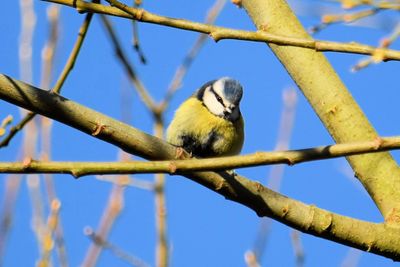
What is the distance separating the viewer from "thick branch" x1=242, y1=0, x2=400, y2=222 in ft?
7.36

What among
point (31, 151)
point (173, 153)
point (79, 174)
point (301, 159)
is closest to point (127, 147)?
point (173, 153)

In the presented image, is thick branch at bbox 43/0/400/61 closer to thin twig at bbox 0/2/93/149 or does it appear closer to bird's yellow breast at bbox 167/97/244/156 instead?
thin twig at bbox 0/2/93/149

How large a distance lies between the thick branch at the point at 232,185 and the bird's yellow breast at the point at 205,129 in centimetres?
150

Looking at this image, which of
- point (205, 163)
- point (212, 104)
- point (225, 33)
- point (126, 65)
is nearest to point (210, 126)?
point (212, 104)

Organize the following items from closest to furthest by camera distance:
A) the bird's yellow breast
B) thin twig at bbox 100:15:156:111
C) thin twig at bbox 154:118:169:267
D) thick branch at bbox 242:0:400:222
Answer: thin twig at bbox 154:118:169:267
thick branch at bbox 242:0:400:222
thin twig at bbox 100:15:156:111
the bird's yellow breast

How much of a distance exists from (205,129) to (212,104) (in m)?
0.18

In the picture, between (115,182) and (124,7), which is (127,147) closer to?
(124,7)

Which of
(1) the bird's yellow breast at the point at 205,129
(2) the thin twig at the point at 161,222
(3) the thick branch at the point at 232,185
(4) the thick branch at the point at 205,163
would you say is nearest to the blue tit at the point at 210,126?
(1) the bird's yellow breast at the point at 205,129

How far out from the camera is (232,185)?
5.98 feet

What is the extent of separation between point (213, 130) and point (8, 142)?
4.98 feet

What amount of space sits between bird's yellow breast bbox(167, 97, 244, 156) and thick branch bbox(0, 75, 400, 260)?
150 cm

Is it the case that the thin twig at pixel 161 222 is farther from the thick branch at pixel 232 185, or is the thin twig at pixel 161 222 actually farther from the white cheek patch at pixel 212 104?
the white cheek patch at pixel 212 104

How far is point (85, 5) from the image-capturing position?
164cm

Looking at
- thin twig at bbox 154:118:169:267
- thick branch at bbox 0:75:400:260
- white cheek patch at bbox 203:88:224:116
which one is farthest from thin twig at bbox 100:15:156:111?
white cheek patch at bbox 203:88:224:116
